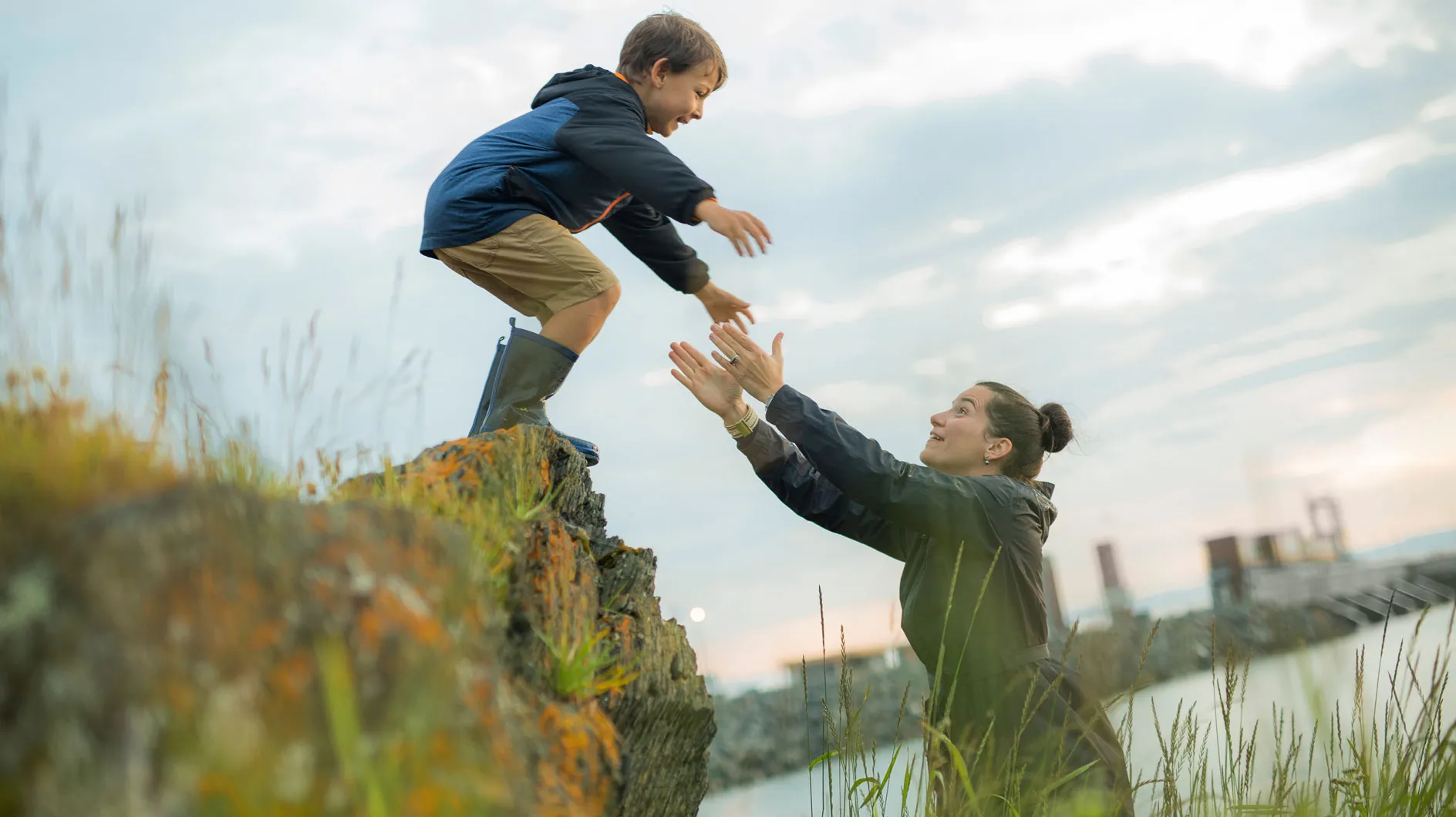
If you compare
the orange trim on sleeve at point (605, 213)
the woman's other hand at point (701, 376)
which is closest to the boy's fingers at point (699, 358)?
the woman's other hand at point (701, 376)

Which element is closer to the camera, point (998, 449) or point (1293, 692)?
point (1293, 692)

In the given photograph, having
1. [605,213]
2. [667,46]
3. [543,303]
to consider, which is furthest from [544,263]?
[667,46]

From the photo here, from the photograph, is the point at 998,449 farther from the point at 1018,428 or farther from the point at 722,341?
the point at 722,341

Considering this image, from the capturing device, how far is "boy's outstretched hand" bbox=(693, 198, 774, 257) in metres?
2.92

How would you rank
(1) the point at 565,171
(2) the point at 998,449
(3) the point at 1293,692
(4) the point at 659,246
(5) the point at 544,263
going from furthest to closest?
(4) the point at 659,246
(2) the point at 998,449
(1) the point at 565,171
(5) the point at 544,263
(3) the point at 1293,692

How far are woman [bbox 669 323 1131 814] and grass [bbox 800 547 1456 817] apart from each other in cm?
8

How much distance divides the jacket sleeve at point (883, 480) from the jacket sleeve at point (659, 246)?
1.11 meters

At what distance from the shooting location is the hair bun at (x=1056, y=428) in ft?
11.9

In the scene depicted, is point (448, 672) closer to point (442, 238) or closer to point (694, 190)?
point (694, 190)

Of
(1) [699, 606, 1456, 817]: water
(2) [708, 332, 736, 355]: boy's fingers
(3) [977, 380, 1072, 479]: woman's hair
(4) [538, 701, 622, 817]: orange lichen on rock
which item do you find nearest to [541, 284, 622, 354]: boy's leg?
(2) [708, 332, 736, 355]: boy's fingers

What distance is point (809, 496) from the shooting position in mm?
3418

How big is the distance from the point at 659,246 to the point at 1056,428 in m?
1.63

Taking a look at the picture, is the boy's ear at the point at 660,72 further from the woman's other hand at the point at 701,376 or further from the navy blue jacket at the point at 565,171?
the woman's other hand at the point at 701,376

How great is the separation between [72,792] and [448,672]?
1.10 ft
